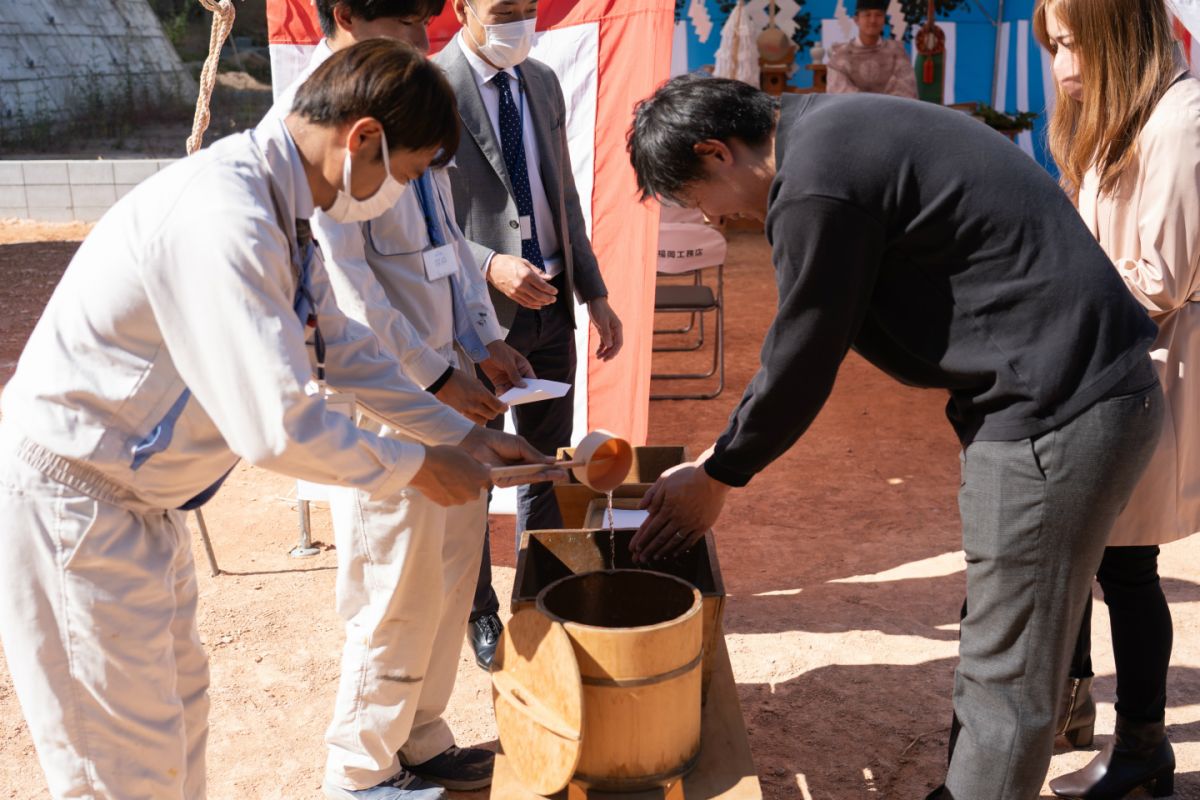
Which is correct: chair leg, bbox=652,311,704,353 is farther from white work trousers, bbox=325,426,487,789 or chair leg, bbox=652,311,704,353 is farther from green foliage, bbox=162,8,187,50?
green foliage, bbox=162,8,187,50

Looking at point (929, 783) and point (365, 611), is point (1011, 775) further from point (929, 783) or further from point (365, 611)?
point (365, 611)

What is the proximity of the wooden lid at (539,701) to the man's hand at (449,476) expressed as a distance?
238mm

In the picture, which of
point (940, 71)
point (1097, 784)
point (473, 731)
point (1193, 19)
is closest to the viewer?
point (1097, 784)

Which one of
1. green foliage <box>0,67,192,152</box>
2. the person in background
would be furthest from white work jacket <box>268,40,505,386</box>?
green foliage <box>0,67,192,152</box>

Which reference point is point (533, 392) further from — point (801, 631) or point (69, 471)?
point (801, 631)

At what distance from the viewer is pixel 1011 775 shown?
2.04m

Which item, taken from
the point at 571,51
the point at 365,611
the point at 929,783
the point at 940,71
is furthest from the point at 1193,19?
the point at 940,71

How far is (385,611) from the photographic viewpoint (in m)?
2.45

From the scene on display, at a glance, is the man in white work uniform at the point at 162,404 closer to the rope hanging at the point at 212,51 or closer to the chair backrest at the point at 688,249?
the rope hanging at the point at 212,51

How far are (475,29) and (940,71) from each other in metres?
8.03

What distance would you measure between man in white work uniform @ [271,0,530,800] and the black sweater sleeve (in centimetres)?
74

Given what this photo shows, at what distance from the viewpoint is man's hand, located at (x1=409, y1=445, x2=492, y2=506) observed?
1.96m

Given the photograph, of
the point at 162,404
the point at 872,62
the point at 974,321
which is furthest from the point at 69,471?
the point at 872,62

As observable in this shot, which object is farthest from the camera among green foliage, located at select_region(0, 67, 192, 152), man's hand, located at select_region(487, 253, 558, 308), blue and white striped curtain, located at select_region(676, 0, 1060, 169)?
green foliage, located at select_region(0, 67, 192, 152)
